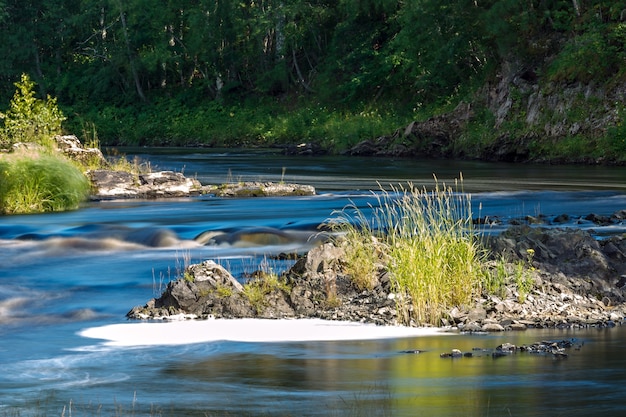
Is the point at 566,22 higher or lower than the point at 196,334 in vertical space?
higher

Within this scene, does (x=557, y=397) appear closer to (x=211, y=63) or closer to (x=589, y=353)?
(x=589, y=353)

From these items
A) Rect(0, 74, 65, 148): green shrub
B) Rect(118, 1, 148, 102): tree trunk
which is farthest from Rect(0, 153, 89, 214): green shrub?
Rect(118, 1, 148, 102): tree trunk

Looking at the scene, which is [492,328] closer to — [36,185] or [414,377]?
[414,377]

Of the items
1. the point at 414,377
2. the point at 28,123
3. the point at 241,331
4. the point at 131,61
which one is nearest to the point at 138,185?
the point at 28,123

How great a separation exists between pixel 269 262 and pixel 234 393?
27.0 feet

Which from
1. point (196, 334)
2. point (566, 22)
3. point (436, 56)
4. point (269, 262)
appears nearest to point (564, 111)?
point (566, 22)

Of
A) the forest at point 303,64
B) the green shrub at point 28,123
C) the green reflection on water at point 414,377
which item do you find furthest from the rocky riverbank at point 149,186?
the green reflection on water at point 414,377

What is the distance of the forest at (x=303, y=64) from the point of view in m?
45.7

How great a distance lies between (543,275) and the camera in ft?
48.0

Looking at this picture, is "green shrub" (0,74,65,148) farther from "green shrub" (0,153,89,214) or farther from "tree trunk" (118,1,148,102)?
"tree trunk" (118,1,148,102)

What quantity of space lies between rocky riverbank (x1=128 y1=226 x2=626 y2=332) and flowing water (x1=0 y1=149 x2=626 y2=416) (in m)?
0.44

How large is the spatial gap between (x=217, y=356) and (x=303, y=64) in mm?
59319

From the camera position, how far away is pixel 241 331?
13195mm

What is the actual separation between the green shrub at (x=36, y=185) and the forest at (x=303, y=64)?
15.1 m
